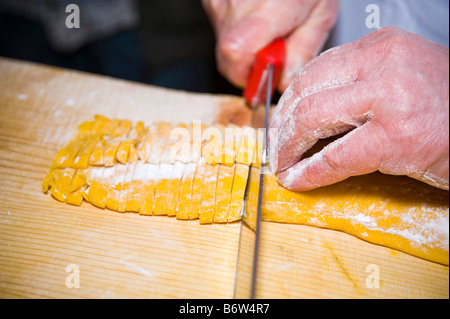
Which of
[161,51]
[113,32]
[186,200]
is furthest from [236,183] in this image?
[113,32]

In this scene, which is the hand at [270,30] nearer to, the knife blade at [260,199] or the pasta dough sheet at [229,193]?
the knife blade at [260,199]

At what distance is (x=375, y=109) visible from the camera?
5.31 ft

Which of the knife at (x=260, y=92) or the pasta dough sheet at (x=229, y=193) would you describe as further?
the pasta dough sheet at (x=229, y=193)

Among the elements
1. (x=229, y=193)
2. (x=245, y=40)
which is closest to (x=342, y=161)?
(x=229, y=193)

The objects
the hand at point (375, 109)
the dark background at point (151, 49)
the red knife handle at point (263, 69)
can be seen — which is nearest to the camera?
the hand at point (375, 109)

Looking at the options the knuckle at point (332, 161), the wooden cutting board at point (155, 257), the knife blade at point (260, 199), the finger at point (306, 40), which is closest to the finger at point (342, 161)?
the knuckle at point (332, 161)

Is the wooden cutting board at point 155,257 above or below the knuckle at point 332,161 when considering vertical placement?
below

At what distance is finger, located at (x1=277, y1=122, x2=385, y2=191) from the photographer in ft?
5.49

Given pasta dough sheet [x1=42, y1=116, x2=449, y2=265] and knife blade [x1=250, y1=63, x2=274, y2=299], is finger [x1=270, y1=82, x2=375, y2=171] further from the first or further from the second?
pasta dough sheet [x1=42, y1=116, x2=449, y2=265]

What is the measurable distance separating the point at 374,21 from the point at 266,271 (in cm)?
215

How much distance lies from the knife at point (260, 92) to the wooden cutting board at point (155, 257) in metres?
0.10

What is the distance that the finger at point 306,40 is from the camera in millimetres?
2617

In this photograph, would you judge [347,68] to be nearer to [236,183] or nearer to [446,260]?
[236,183]

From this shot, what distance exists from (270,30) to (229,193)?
1.26 meters
